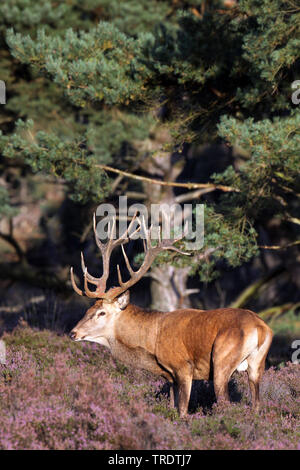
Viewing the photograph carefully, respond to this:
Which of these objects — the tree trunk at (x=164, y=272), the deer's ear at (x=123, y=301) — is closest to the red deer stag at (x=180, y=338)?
the deer's ear at (x=123, y=301)

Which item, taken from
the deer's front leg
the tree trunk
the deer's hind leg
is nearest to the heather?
the deer's front leg

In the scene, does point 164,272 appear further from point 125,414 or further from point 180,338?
point 125,414

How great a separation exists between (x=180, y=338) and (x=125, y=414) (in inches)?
62.7

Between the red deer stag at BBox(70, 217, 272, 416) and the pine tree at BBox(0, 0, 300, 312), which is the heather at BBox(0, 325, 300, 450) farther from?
the pine tree at BBox(0, 0, 300, 312)

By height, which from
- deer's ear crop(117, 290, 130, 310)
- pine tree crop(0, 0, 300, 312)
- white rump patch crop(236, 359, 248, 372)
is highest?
pine tree crop(0, 0, 300, 312)

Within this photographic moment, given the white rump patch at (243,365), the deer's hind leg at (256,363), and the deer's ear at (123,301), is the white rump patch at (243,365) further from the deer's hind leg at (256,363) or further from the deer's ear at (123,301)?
the deer's ear at (123,301)

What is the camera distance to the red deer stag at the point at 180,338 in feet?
21.9

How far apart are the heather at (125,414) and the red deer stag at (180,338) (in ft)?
1.20

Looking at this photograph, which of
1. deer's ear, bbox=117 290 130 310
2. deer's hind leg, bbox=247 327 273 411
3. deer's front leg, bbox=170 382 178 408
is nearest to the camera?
deer's hind leg, bbox=247 327 273 411

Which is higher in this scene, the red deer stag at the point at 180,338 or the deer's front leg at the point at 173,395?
the red deer stag at the point at 180,338

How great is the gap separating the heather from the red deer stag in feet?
1.20

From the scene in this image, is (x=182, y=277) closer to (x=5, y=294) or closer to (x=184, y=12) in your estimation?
(x=184, y=12)

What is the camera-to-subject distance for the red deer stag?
263 inches

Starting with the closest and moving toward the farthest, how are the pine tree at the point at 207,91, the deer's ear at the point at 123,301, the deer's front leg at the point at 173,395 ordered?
1. the deer's front leg at the point at 173,395
2. the deer's ear at the point at 123,301
3. the pine tree at the point at 207,91
